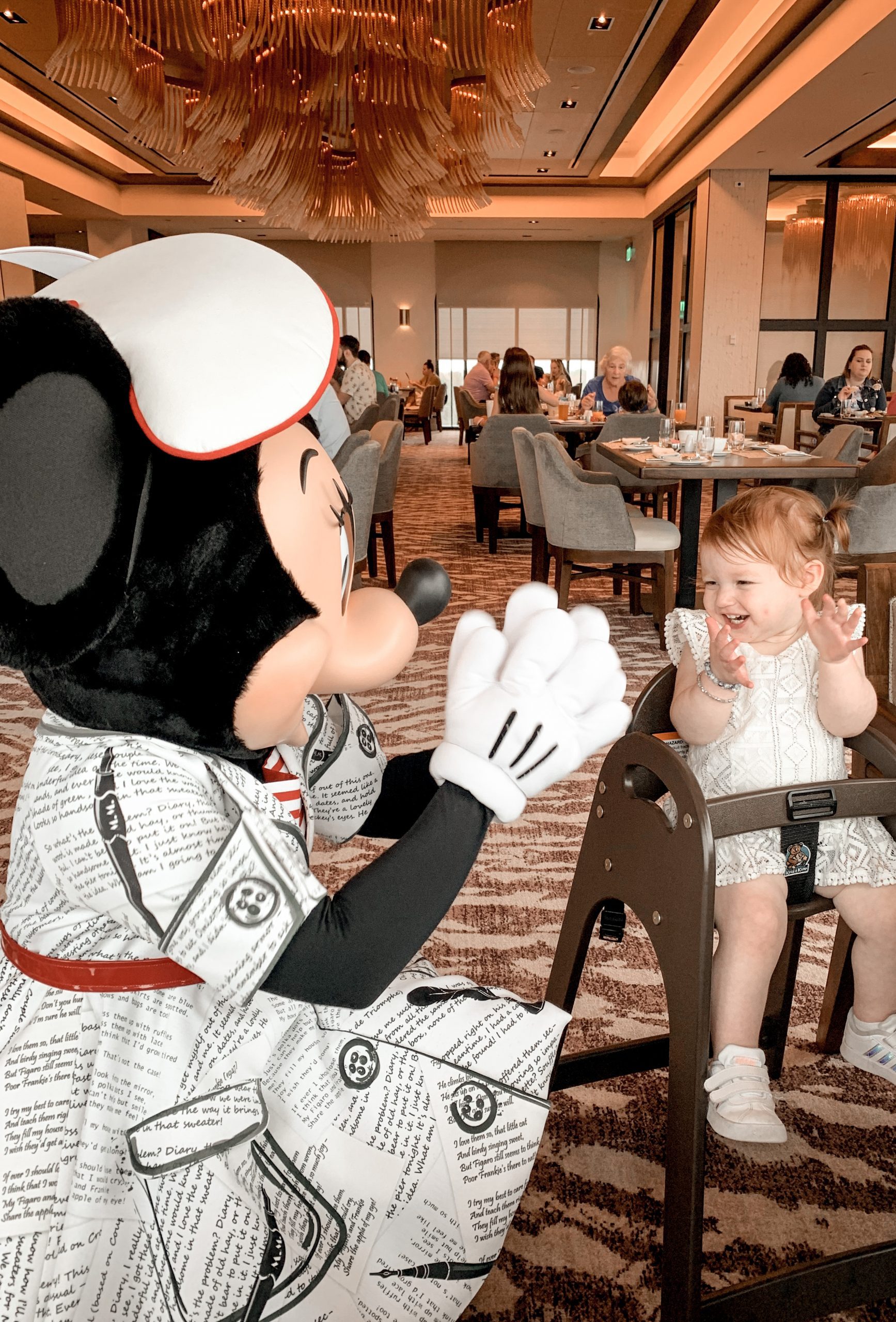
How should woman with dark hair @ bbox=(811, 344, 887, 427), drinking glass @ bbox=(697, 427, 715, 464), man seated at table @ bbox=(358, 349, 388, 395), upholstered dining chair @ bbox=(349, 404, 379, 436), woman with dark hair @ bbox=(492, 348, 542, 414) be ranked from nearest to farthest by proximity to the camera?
drinking glass @ bbox=(697, 427, 715, 464), woman with dark hair @ bbox=(492, 348, 542, 414), upholstered dining chair @ bbox=(349, 404, 379, 436), woman with dark hair @ bbox=(811, 344, 887, 427), man seated at table @ bbox=(358, 349, 388, 395)

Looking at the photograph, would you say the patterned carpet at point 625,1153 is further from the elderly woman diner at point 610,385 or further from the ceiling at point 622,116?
the ceiling at point 622,116

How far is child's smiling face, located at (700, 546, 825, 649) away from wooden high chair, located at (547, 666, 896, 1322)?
0.86 feet

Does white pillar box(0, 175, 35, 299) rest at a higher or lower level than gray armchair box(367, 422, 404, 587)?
higher

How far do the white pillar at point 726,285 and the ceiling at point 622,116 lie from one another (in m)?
0.29

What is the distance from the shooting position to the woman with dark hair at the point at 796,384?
9.24 metres

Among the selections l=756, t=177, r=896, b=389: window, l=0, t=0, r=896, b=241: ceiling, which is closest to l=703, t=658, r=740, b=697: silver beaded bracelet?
l=0, t=0, r=896, b=241: ceiling

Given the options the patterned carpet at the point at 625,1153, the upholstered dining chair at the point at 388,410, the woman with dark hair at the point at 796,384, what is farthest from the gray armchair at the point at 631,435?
the patterned carpet at the point at 625,1153

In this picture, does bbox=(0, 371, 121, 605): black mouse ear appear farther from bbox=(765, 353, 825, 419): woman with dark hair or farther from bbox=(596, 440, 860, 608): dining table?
bbox=(765, 353, 825, 419): woman with dark hair

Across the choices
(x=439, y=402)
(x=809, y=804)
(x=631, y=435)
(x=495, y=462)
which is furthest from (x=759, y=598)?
(x=439, y=402)

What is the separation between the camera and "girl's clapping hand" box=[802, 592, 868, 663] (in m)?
1.30

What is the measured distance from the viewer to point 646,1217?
1310 millimetres

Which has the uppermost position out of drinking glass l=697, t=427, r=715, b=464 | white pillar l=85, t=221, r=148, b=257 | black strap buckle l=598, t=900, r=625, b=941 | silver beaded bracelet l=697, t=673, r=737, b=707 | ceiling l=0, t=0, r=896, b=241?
ceiling l=0, t=0, r=896, b=241

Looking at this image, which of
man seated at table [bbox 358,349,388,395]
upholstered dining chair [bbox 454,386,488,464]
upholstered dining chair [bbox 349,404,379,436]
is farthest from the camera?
upholstered dining chair [bbox 454,386,488,464]

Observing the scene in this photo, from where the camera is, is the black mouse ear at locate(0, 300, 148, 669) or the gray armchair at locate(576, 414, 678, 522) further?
the gray armchair at locate(576, 414, 678, 522)
